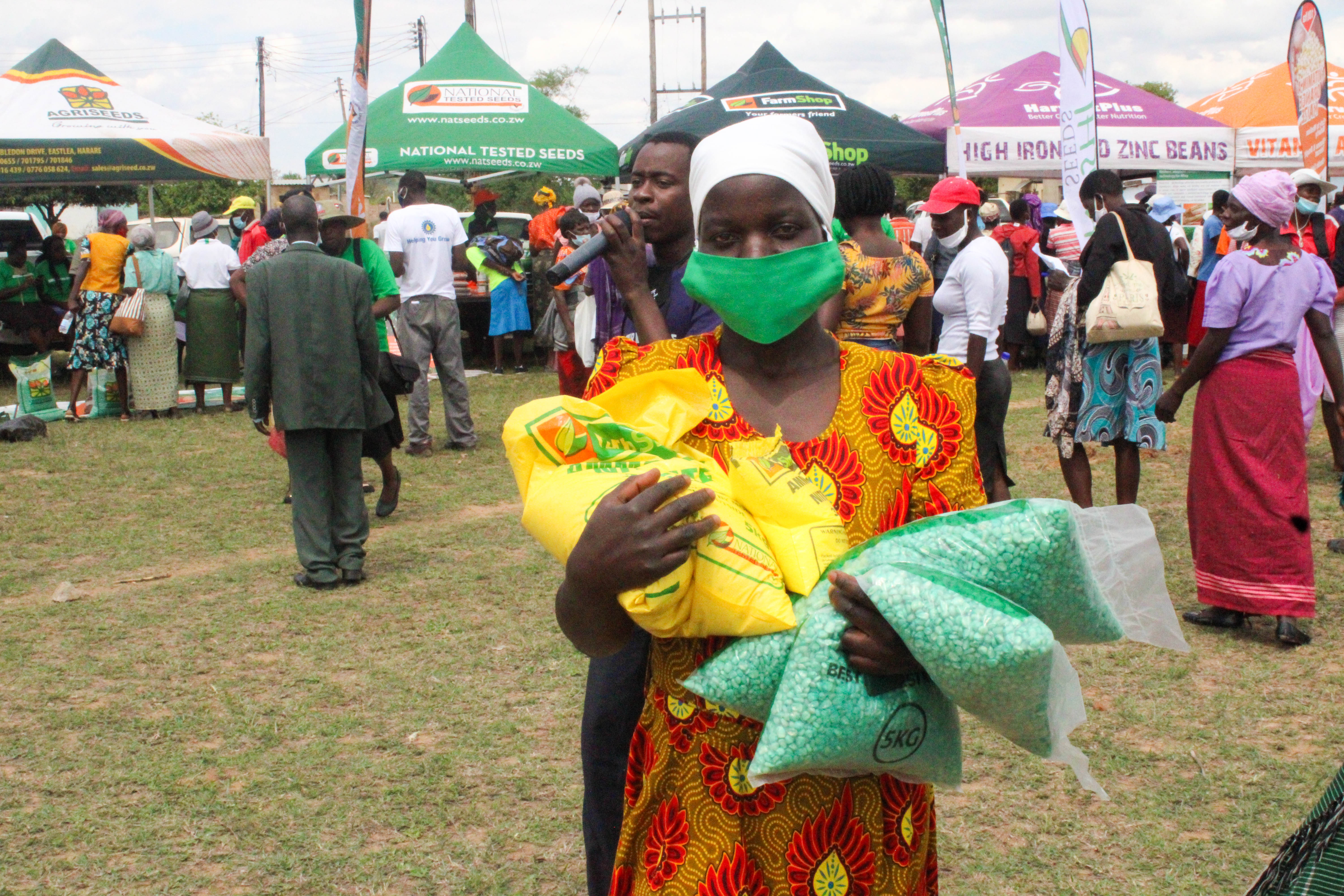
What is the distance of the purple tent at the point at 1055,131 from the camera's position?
51.6 feet

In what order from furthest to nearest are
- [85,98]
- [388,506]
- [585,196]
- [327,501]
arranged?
1. [585,196]
2. [85,98]
3. [388,506]
4. [327,501]

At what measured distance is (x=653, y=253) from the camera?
3172 millimetres

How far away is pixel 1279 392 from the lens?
5.25 m

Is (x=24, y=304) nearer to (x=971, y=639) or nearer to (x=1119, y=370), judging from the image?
(x=1119, y=370)

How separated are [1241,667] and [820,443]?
3972mm

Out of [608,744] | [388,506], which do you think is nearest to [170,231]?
[388,506]

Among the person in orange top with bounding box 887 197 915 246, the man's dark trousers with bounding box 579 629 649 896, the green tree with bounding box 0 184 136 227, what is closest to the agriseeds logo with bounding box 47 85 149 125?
the green tree with bounding box 0 184 136 227

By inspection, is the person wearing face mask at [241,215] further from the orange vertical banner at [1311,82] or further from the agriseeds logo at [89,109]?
the orange vertical banner at [1311,82]

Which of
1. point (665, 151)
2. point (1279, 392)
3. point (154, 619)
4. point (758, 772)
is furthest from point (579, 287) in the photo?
point (758, 772)

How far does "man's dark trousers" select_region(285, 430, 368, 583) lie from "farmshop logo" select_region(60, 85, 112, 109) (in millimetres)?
9944

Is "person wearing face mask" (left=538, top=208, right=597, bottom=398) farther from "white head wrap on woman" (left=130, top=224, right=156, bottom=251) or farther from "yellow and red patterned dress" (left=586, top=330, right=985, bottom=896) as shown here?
"white head wrap on woman" (left=130, top=224, right=156, bottom=251)

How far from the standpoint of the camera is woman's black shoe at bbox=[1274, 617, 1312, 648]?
5223mm

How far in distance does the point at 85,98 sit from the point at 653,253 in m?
13.6

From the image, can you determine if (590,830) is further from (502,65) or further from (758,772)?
(502,65)
